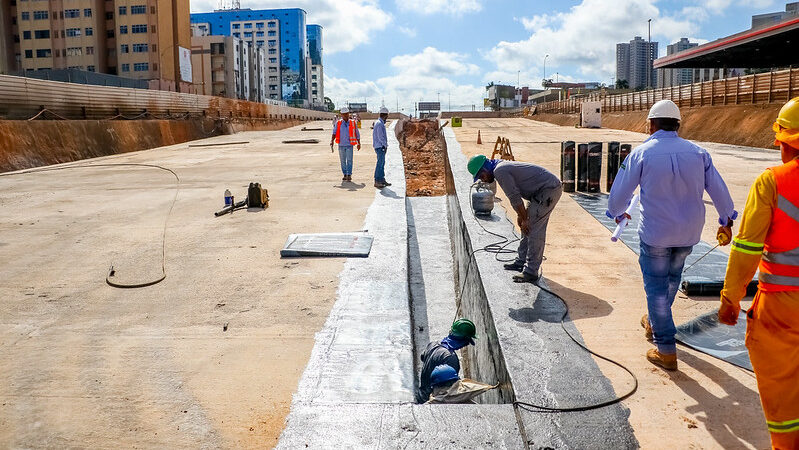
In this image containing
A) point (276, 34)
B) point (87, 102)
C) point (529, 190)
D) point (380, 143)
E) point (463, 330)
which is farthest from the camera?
point (276, 34)

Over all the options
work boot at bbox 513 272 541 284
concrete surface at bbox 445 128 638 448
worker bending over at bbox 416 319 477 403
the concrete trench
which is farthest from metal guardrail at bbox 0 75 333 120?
worker bending over at bbox 416 319 477 403

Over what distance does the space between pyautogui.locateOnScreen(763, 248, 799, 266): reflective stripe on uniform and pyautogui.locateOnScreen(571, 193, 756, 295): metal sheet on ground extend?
2.79 metres

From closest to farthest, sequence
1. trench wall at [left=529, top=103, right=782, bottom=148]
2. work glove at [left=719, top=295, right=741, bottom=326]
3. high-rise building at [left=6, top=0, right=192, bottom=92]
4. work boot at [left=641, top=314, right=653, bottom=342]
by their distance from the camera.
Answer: work glove at [left=719, top=295, right=741, bottom=326], work boot at [left=641, top=314, right=653, bottom=342], trench wall at [left=529, top=103, right=782, bottom=148], high-rise building at [left=6, top=0, right=192, bottom=92]

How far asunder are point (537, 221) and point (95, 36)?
80.2 metres

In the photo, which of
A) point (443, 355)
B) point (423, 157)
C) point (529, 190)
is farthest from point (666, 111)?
point (423, 157)

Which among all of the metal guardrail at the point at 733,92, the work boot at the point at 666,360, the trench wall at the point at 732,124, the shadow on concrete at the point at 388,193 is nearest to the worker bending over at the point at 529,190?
the work boot at the point at 666,360

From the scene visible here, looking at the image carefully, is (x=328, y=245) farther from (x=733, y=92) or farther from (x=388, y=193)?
(x=733, y=92)

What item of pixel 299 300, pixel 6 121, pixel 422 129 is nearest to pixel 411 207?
pixel 299 300

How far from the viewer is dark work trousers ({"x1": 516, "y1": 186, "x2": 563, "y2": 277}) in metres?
6.43

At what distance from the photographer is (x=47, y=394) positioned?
14.4ft

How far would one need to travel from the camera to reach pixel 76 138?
2216 cm

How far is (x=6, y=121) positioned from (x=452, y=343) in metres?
18.7

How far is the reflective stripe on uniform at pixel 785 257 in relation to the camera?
289 centimetres

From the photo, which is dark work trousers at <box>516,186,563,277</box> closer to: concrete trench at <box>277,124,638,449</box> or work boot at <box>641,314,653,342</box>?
concrete trench at <box>277,124,638,449</box>
